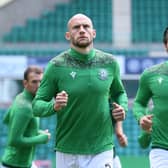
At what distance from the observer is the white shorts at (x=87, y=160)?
4.63m

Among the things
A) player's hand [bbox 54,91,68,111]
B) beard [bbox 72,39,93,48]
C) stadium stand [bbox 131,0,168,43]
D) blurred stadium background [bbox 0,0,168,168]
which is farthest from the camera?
stadium stand [bbox 131,0,168,43]

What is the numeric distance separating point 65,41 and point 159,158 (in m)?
14.7

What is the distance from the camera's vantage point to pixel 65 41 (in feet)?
63.7

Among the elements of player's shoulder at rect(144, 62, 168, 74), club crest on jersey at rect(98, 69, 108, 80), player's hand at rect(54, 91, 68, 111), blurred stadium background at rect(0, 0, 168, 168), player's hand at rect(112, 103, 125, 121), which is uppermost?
blurred stadium background at rect(0, 0, 168, 168)

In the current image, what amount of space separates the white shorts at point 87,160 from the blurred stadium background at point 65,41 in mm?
10709

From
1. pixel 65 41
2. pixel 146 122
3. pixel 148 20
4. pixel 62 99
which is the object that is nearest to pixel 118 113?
pixel 146 122

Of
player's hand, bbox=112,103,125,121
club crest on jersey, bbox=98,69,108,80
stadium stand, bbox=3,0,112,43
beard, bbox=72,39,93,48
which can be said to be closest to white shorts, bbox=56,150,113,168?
player's hand, bbox=112,103,125,121

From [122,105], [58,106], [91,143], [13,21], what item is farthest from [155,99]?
[13,21]

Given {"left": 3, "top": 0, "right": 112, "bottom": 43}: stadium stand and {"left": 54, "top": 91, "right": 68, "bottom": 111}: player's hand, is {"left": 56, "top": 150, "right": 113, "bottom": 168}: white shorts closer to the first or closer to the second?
{"left": 54, "top": 91, "right": 68, "bottom": 111}: player's hand

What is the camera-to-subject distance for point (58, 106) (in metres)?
4.33

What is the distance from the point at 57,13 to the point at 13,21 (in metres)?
1.50

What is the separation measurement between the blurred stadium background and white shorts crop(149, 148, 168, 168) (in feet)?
34.1

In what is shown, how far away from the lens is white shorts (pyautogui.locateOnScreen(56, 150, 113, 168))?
15.2ft

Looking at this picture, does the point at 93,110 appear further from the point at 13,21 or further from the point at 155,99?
the point at 13,21
